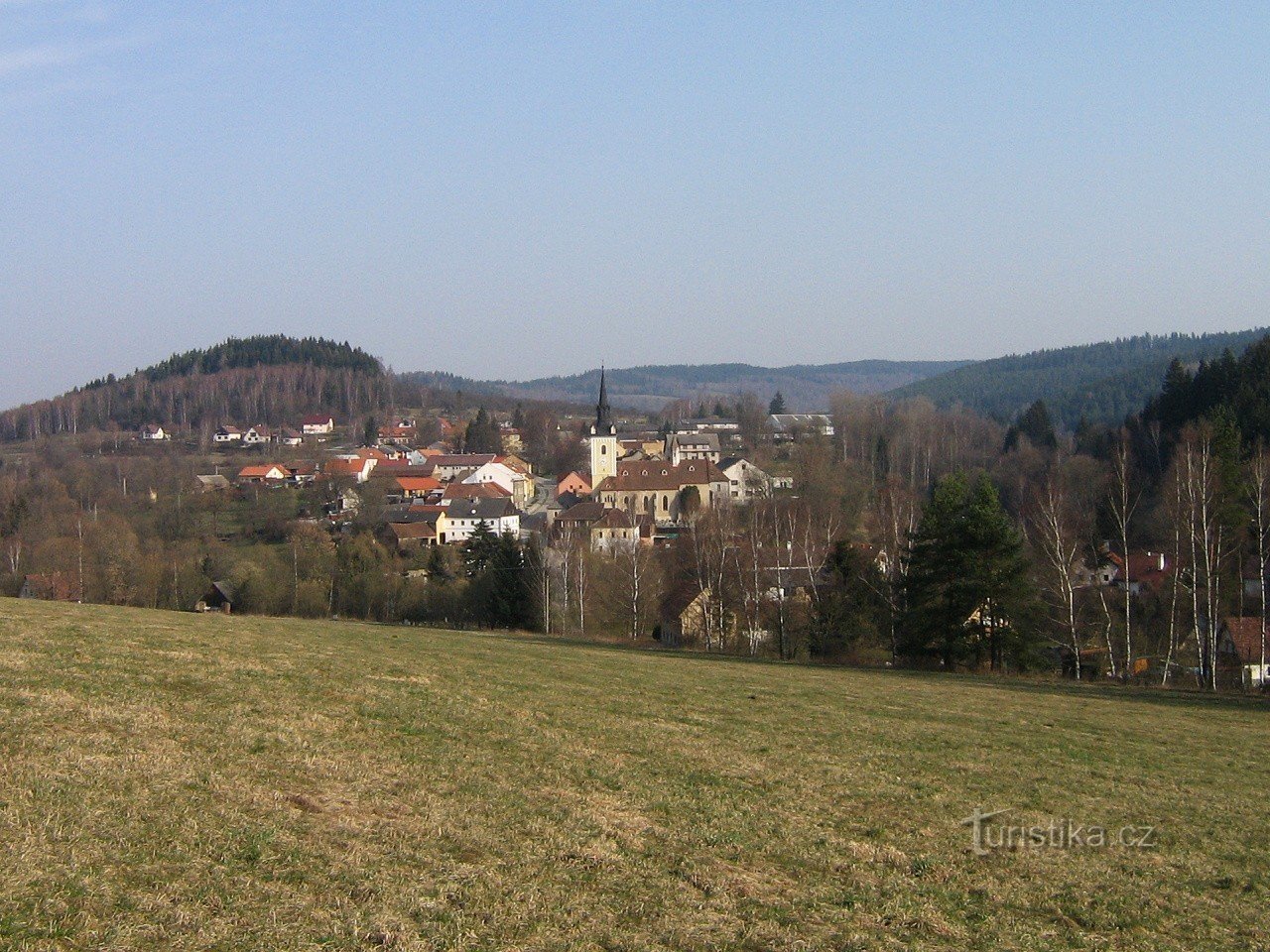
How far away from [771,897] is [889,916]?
0.86 metres

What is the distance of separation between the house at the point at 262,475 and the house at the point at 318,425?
170 feet

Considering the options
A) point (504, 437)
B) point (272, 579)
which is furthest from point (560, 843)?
point (504, 437)

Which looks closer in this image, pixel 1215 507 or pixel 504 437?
pixel 1215 507

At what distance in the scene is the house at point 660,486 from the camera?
108250mm

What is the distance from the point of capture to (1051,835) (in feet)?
35.3

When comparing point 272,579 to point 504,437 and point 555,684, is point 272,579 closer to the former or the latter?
point 555,684

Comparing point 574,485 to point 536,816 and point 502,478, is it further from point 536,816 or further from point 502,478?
point 536,816

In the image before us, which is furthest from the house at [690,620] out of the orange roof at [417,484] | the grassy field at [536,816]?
the orange roof at [417,484]

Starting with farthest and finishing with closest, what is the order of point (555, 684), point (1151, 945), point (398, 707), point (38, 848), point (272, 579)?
point (272, 579) < point (555, 684) < point (398, 707) < point (1151, 945) < point (38, 848)

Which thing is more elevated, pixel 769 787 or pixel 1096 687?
pixel 769 787

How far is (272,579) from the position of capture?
190 feet

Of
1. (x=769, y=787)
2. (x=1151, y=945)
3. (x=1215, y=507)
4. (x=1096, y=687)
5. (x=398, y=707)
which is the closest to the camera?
(x=1151, y=945)

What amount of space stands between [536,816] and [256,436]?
547 ft

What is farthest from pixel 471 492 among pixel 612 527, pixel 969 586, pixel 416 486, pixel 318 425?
pixel 318 425
